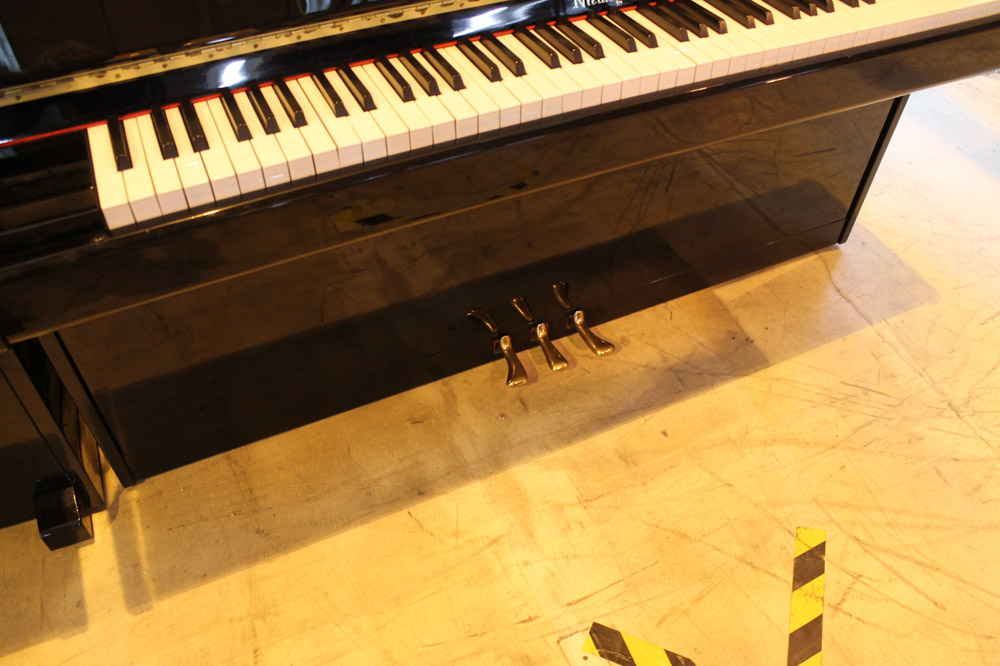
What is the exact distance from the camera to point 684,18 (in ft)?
4.61

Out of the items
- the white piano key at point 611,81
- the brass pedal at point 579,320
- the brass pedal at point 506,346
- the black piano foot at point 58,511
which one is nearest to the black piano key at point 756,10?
the white piano key at point 611,81

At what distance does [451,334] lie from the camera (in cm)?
182

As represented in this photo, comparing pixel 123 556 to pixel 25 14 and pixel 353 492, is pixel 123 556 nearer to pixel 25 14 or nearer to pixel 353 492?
pixel 353 492

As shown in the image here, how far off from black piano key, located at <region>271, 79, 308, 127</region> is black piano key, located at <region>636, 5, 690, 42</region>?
2.12 ft

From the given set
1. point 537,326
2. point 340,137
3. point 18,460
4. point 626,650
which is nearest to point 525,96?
point 340,137

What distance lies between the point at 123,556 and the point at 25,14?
102 centimetres

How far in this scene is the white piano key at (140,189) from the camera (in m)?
1.03

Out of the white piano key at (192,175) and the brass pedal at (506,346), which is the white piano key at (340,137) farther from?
the brass pedal at (506,346)

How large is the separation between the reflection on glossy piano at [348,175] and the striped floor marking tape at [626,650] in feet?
1.87

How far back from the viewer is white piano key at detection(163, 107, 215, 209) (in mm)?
1060

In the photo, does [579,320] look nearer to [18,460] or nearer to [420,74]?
[420,74]

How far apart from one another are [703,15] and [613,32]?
0.19 metres

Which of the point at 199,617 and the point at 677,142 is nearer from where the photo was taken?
the point at 677,142

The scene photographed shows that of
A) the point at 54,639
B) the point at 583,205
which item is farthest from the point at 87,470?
the point at 583,205
